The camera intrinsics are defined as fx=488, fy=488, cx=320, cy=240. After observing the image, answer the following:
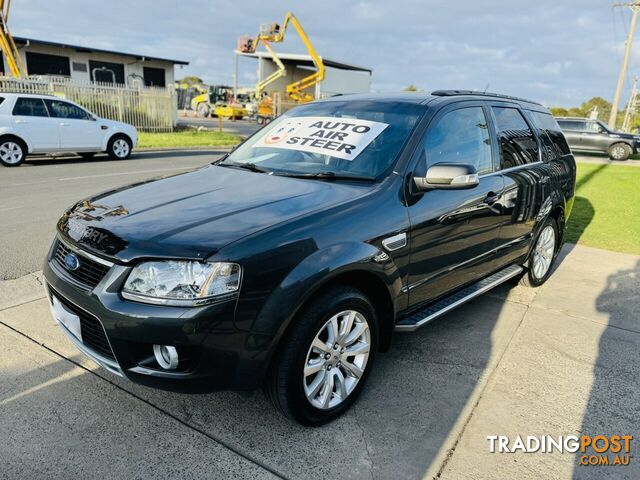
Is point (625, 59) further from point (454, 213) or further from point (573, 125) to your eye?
point (454, 213)

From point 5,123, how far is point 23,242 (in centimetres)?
763

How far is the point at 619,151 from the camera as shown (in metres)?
21.7

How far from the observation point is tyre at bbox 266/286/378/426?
2.43 m

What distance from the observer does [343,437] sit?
8.67 feet

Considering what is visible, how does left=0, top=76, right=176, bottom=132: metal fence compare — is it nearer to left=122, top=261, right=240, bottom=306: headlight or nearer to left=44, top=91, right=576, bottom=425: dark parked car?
left=44, top=91, right=576, bottom=425: dark parked car

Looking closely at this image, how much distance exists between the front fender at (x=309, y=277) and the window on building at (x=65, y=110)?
12352mm

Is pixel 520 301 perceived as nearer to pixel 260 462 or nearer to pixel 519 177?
pixel 519 177

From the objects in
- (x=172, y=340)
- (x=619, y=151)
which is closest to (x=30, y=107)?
(x=172, y=340)

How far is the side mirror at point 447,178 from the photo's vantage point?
2.95m

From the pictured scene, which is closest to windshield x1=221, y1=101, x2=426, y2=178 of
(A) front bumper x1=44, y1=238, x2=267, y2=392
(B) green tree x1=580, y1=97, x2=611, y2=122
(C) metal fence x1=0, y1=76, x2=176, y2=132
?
(A) front bumper x1=44, y1=238, x2=267, y2=392

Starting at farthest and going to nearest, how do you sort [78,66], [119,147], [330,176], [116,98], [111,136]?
1. [78,66]
2. [116,98]
3. [119,147]
4. [111,136]
5. [330,176]

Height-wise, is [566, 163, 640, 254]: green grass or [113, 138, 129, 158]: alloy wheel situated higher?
[113, 138, 129, 158]: alloy wheel

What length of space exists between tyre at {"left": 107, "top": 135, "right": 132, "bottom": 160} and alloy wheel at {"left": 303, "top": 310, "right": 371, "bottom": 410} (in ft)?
42.3

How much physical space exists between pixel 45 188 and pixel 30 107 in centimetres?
438
